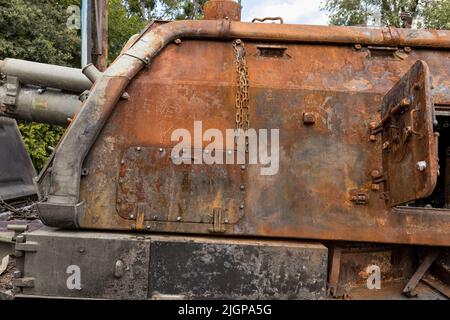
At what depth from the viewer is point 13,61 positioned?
193 inches

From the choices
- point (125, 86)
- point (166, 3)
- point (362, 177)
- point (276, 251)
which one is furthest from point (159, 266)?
point (166, 3)

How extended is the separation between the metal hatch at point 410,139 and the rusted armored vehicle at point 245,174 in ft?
0.05

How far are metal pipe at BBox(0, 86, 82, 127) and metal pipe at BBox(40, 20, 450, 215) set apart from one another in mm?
1716

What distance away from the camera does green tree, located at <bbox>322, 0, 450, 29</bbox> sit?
1755 centimetres

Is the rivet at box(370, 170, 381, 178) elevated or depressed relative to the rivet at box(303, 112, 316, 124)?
depressed

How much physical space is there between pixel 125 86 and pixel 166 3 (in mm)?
31076

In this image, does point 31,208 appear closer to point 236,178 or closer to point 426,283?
point 236,178

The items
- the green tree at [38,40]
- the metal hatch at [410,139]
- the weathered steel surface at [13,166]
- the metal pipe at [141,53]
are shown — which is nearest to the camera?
the metal hatch at [410,139]

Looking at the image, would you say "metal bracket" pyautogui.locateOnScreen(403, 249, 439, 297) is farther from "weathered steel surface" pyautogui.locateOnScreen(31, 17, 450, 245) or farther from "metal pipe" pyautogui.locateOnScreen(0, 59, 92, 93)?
"metal pipe" pyautogui.locateOnScreen(0, 59, 92, 93)

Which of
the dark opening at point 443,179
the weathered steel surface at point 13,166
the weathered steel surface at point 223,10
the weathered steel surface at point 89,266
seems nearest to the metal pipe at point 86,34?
the weathered steel surface at point 13,166

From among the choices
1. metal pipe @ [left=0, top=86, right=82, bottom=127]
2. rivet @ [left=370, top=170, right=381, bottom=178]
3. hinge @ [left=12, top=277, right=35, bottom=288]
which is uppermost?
metal pipe @ [left=0, top=86, right=82, bottom=127]

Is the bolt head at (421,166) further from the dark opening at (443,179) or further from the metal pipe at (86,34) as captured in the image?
the metal pipe at (86,34)

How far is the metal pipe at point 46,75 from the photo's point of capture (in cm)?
484

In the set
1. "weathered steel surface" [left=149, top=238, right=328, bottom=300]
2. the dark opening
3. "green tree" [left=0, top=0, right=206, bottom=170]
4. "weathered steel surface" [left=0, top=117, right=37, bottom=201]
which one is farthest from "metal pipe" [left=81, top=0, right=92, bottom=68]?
the dark opening
